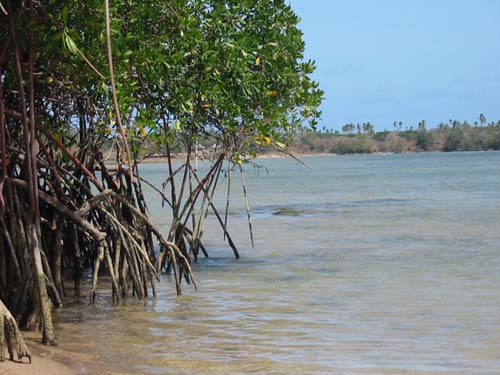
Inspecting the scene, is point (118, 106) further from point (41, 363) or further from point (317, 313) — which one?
point (317, 313)

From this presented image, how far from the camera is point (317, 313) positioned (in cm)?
778

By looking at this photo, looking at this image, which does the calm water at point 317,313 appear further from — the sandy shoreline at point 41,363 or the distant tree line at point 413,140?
the distant tree line at point 413,140

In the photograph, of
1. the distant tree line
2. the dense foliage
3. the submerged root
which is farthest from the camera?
the distant tree line

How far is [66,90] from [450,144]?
96.7 meters

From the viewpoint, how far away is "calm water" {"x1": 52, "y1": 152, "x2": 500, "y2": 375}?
5.97 meters

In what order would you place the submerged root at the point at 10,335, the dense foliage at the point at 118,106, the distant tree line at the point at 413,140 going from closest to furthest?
the submerged root at the point at 10,335
the dense foliage at the point at 118,106
the distant tree line at the point at 413,140

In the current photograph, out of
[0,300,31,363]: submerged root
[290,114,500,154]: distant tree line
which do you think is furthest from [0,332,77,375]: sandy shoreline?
[290,114,500,154]: distant tree line

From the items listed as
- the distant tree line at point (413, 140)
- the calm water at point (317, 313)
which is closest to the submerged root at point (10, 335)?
the calm water at point (317, 313)

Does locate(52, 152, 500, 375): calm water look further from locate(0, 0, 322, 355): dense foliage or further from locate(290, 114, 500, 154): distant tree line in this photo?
locate(290, 114, 500, 154): distant tree line

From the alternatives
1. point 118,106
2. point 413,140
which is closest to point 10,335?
point 118,106

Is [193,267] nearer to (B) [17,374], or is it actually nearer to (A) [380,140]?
(B) [17,374]

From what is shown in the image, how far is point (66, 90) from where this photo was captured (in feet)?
22.8

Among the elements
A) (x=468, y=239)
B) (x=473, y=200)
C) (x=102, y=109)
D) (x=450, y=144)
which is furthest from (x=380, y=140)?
(x=102, y=109)

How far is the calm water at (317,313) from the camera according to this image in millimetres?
5973
